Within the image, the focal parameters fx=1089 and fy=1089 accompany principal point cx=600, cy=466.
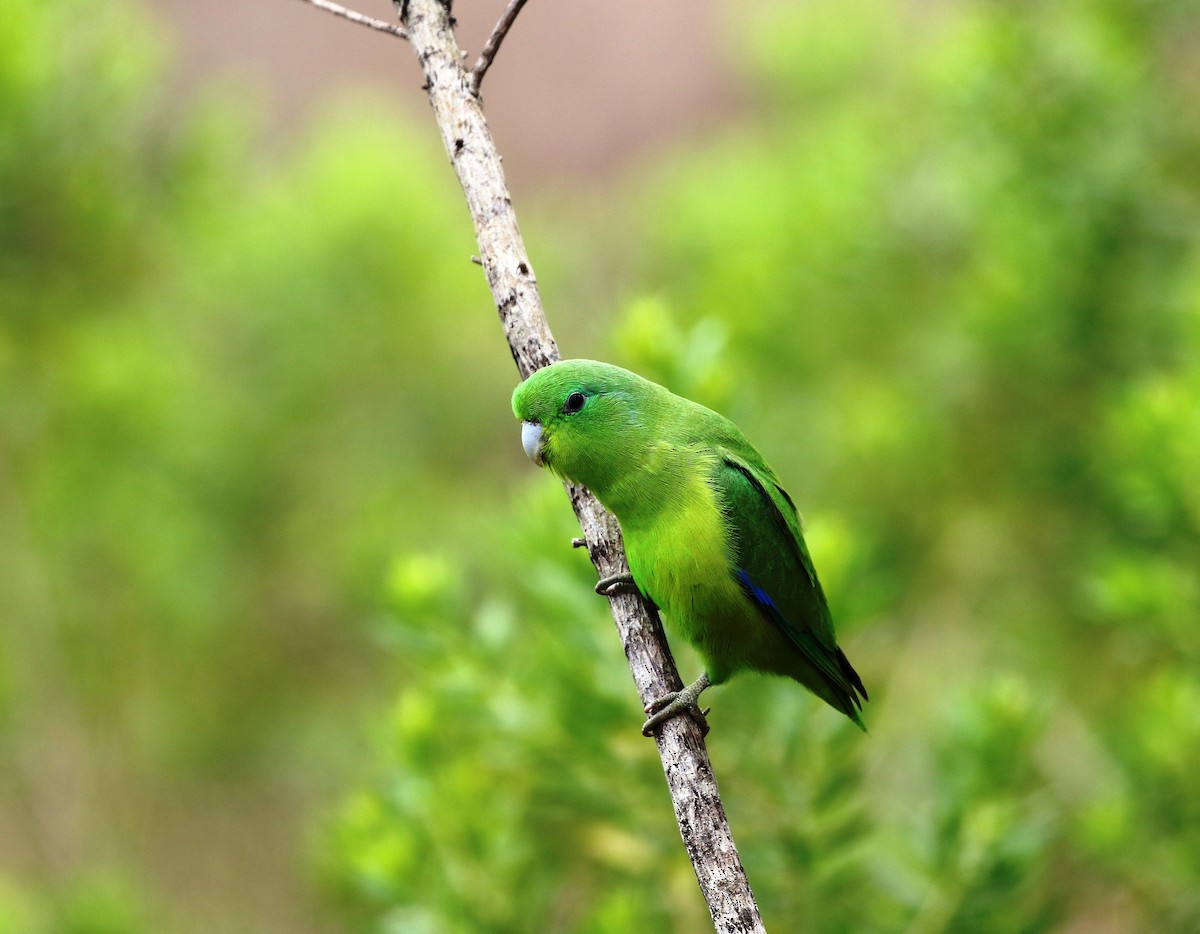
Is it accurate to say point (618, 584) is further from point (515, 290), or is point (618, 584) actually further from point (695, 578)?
point (515, 290)

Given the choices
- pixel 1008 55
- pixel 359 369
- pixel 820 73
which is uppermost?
pixel 820 73

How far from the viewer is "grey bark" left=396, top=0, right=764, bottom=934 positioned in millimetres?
1234

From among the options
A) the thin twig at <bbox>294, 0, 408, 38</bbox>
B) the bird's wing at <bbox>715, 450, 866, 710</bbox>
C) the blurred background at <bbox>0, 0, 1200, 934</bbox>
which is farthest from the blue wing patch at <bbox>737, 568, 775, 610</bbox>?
the thin twig at <bbox>294, 0, 408, 38</bbox>

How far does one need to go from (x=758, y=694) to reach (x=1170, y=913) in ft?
2.77

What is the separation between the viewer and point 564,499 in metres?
1.83

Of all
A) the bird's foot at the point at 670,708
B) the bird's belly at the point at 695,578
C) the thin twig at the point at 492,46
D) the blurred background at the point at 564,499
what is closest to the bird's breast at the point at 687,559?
the bird's belly at the point at 695,578

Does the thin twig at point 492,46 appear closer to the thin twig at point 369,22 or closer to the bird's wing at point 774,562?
the thin twig at point 369,22

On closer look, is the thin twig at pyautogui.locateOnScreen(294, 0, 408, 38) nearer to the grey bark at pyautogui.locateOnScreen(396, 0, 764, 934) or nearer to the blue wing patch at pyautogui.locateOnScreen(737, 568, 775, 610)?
the grey bark at pyautogui.locateOnScreen(396, 0, 764, 934)

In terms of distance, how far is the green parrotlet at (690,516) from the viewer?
1424mm

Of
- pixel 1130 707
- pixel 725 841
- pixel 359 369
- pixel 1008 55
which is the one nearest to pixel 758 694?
pixel 725 841

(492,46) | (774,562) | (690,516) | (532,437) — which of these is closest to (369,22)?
(492,46)

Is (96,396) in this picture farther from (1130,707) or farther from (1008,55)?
(1130,707)

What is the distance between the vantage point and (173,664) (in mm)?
3594

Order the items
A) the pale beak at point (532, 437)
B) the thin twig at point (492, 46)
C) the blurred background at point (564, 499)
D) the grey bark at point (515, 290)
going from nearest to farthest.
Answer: the grey bark at point (515, 290), the thin twig at point (492, 46), the pale beak at point (532, 437), the blurred background at point (564, 499)
